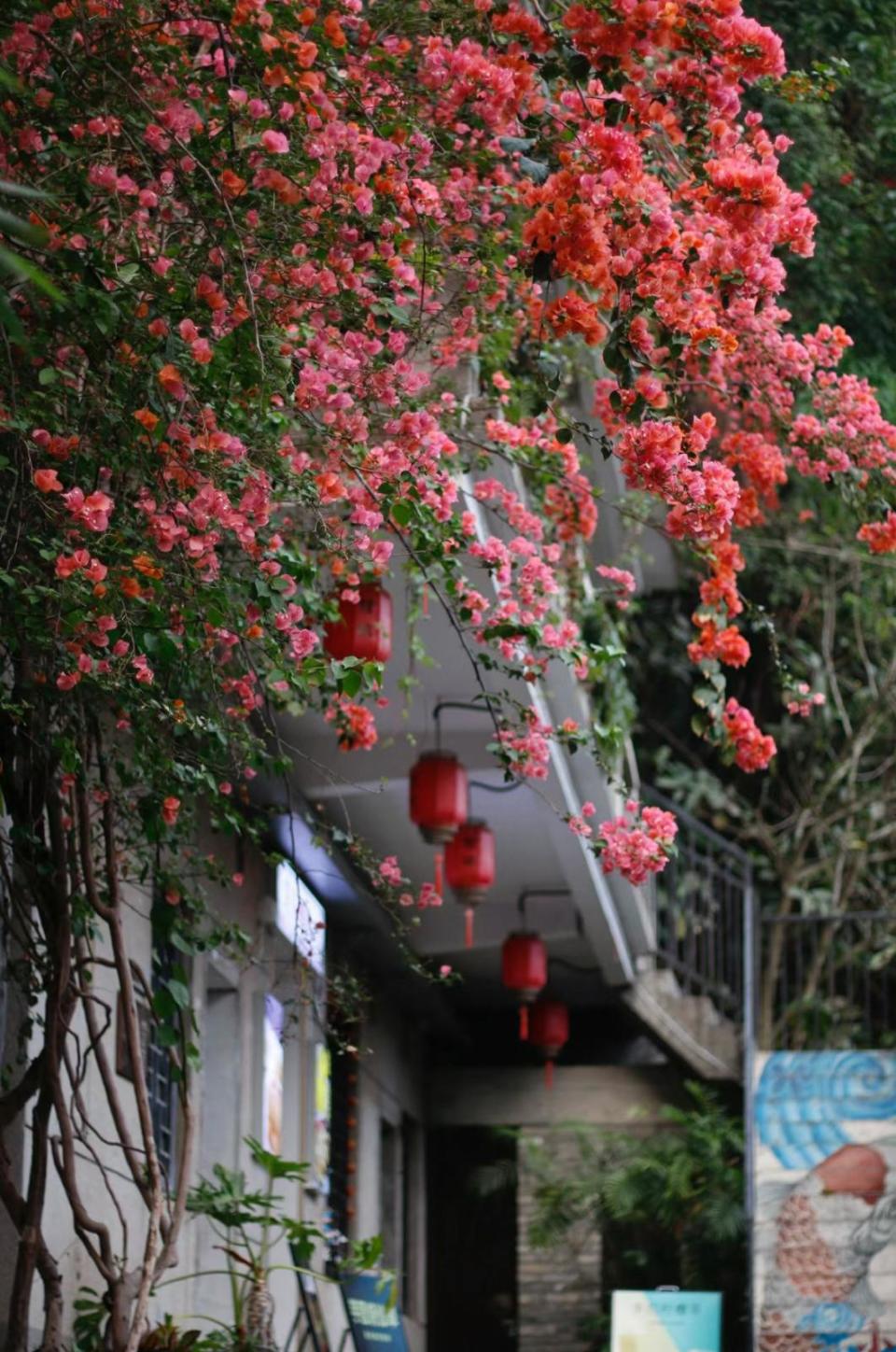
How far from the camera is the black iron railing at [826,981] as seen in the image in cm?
1411

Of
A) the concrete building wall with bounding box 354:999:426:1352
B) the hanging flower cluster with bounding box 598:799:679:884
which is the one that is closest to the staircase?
the concrete building wall with bounding box 354:999:426:1352

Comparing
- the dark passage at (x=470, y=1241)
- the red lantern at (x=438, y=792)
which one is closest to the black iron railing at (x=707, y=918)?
the dark passage at (x=470, y=1241)

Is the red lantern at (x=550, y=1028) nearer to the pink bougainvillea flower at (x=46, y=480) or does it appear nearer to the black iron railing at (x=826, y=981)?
the black iron railing at (x=826, y=981)

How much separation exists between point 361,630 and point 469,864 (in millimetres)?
3304

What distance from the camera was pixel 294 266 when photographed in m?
4.95

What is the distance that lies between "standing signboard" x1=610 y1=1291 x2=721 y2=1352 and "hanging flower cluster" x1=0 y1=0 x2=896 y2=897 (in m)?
7.26

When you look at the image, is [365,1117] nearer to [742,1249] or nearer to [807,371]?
[742,1249]

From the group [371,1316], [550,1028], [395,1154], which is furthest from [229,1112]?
[395,1154]

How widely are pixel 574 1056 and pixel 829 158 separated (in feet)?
28.2

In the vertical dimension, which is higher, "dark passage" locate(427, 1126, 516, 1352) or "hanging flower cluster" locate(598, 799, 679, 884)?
"hanging flower cluster" locate(598, 799, 679, 884)

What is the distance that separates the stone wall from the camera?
606 inches

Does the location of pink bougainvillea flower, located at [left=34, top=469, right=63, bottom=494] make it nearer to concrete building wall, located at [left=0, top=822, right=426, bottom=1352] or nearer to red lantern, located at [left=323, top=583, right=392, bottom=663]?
concrete building wall, located at [left=0, top=822, right=426, bottom=1352]

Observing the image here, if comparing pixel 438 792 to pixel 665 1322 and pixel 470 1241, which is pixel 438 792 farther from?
pixel 470 1241

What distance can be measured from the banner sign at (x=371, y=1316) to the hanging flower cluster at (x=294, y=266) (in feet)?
14.8
